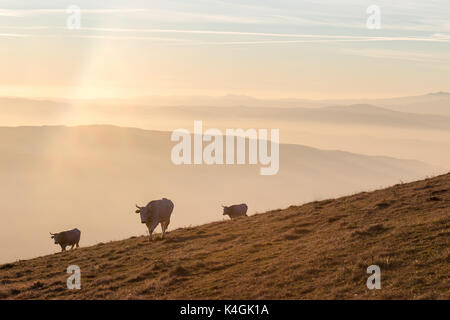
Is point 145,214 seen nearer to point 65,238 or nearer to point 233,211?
point 65,238

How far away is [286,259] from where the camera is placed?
21.7 meters

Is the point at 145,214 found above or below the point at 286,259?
above

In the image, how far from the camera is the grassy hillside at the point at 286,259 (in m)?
17.9

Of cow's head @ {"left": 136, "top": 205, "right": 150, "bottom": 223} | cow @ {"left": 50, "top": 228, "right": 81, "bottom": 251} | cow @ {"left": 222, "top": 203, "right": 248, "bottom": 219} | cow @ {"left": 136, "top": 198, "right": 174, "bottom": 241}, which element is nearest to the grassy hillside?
cow @ {"left": 136, "top": 198, "right": 174, "bottom": 241}

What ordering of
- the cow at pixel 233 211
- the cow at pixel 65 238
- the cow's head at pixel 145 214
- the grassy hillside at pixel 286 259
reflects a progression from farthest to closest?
the cow at pixel 233 211 → the cow at pixel 65 238 → the cow's head at pixel 145 214 → the grassy hillside at pixel 286 259

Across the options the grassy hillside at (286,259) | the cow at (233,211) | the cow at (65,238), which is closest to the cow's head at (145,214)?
the grassy hillside at (286,259)

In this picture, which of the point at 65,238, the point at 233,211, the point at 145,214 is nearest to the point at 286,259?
the point at 145,214

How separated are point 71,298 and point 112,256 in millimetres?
8034

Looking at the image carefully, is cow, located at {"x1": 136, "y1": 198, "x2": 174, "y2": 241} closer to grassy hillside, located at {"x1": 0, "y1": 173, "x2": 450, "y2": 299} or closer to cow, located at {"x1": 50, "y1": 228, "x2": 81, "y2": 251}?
grassy hillside, located at {"x1": 0, "y1": 173, "x2": 450, "y2": 299}

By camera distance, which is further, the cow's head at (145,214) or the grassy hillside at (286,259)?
the cow's head at (145,214)

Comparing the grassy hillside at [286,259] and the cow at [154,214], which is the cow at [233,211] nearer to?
the grassy hillside at [286,259]

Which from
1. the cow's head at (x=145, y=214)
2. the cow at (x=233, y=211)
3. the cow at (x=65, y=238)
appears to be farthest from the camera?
the cow at (x=233, y=211)
